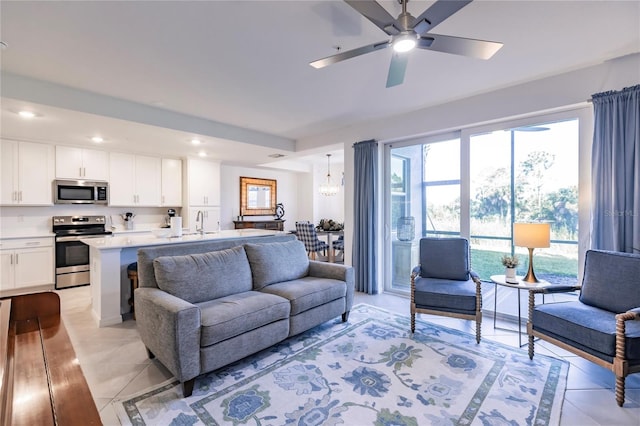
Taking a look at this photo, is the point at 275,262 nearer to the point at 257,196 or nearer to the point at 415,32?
the point at 415,32

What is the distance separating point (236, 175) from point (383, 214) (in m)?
4.15

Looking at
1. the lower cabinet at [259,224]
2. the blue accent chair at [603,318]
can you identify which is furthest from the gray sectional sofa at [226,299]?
the lower cabinet at [259,224]

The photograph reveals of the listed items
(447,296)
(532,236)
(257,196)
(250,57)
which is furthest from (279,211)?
A: (532,236)

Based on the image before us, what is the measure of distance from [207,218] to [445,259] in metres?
4.76

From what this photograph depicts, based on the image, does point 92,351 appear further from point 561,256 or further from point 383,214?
point 561,256

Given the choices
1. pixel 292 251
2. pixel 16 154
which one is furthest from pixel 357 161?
pixel 16 154

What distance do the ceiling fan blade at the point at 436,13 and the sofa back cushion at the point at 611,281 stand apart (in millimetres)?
2375

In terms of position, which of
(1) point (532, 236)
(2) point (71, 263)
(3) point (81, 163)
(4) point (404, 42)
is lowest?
(2) point (71, 263)

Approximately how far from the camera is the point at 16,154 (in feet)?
14.8

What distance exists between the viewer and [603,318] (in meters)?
2.21

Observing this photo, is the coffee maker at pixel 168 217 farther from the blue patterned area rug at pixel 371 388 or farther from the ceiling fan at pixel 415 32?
the ceiling fan at pixel 415 32

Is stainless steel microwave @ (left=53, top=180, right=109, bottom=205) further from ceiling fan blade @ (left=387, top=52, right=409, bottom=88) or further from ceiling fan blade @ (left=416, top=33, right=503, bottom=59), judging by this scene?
ceiling fan blade @ (left=416, top=33, right=503, bottom=59)

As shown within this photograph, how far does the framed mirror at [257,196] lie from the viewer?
24.5ft

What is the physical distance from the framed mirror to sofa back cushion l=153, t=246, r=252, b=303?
14.9 feet
